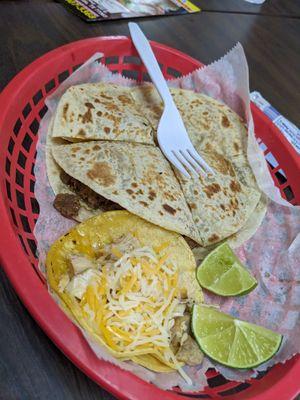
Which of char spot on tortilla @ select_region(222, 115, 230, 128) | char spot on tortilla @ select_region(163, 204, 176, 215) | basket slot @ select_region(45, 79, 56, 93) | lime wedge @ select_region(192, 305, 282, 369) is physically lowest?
lime wedge @ select_region(192, 305, 282, 369)

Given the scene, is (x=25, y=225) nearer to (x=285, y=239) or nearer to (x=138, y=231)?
(x=138, y=231)

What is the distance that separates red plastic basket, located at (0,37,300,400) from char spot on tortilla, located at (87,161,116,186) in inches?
8.5

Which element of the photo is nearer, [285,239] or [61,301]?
[61,301]

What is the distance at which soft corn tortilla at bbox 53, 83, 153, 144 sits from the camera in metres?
1.48

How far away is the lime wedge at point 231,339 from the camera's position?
1167 mm

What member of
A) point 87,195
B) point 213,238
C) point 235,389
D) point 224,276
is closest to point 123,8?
point 87,195

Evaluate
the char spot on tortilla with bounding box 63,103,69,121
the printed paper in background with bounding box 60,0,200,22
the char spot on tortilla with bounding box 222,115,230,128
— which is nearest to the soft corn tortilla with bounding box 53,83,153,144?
the char spot on tortilla with bounding box 63,103,69,121

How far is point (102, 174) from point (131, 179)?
0.10 meters

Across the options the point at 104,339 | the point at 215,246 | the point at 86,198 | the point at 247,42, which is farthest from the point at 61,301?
the point at 247,42

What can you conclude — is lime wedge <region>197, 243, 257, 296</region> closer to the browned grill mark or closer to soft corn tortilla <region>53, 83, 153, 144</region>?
soft corn tortilla <region>53, 83, 153, 144</region>

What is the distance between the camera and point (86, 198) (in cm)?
145

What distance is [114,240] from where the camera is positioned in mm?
1328

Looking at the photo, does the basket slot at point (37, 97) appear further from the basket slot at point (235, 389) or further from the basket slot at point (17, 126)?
the basket slot at point (235, 389)

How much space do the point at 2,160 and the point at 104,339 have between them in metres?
0.61
